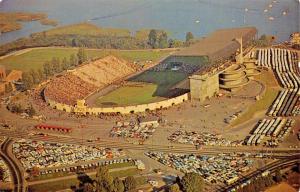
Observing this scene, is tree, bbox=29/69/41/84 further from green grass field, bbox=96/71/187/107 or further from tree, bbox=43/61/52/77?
green grass field, bbox=96/71/187/107

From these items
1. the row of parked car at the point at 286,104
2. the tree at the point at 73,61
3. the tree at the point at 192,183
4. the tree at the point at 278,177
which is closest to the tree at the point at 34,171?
the tree at the point at 192,183

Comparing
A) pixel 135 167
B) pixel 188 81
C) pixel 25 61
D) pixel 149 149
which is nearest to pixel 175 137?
pixel 149 149

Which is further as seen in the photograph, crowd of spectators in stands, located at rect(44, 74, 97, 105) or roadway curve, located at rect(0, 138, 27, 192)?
crowd of spectators in stands, located at rect(44, 74, 97, 105)

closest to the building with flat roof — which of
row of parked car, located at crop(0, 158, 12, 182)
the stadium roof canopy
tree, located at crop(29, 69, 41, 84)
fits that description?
the stadium roof canopy

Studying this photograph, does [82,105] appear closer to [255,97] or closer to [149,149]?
[149,149]

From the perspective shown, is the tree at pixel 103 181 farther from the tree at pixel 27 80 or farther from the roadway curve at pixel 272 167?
the tree at pixel 27 80
